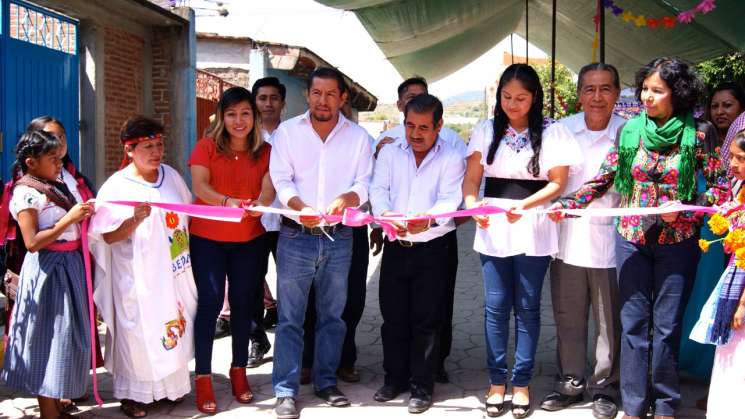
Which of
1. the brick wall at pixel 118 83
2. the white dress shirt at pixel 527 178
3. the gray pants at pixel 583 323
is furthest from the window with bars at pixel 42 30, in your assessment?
the gray pants at pixel 583 323

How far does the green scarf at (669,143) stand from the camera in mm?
3340

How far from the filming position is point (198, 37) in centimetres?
1308

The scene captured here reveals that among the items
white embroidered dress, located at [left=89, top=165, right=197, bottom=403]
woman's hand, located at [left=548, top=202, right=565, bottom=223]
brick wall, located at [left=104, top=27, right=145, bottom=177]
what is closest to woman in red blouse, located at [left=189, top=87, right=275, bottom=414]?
white embroidered dress, located at [left=89, top=165, right=197, bottom=403]

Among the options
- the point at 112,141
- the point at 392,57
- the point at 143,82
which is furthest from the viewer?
the point at 392,57

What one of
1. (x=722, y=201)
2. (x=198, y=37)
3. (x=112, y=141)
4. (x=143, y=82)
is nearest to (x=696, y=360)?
(x=722, y=201)

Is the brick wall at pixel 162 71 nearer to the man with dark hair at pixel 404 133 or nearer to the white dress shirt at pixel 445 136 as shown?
the man with dark hair at pixel 404 133

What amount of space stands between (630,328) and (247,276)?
7.06 ft

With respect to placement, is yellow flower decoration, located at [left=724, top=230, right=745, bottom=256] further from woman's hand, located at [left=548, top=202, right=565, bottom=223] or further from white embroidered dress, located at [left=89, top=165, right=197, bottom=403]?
white embroidered dress, located at [left=89, top=165, right=197, bottom=403]

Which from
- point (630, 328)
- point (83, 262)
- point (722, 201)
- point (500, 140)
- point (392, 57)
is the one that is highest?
point (392, 57)

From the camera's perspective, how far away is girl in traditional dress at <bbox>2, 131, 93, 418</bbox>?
3484 mm

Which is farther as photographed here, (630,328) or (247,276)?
(247,276)

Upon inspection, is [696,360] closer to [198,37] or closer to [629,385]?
[629,385]

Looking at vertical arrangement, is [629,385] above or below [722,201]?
below

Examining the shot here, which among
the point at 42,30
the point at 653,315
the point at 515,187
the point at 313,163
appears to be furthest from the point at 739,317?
the point at 42,30
